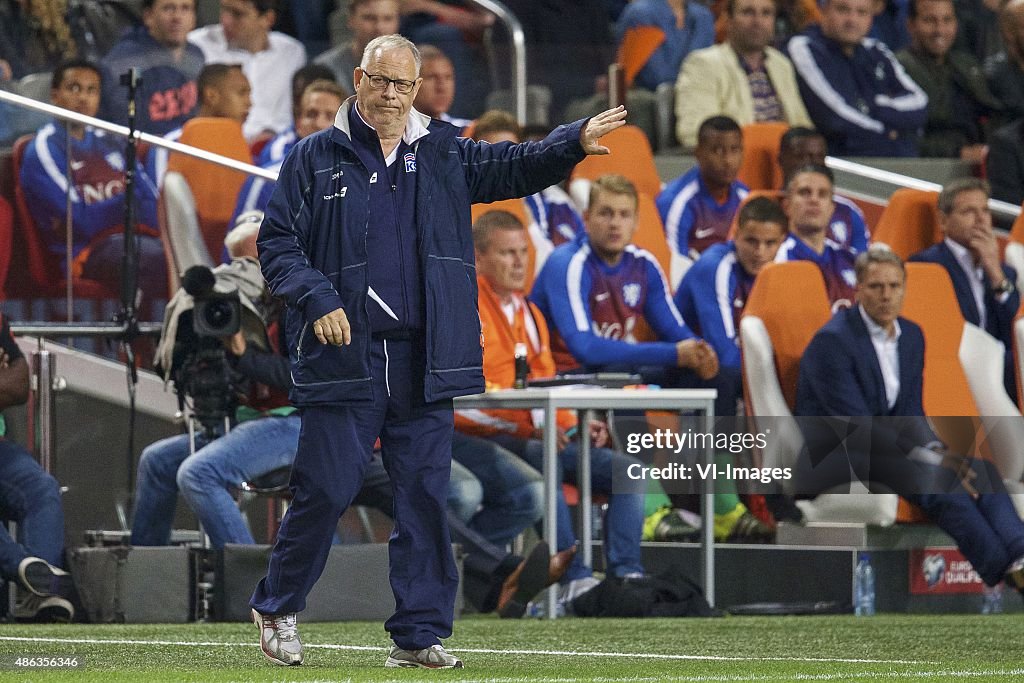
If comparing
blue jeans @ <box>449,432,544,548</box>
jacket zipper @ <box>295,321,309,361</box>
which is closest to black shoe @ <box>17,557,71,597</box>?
blue jeans @ <box>449,432,544,548</box>

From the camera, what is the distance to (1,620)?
23.8ft

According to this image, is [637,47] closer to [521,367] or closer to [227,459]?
[521,367]

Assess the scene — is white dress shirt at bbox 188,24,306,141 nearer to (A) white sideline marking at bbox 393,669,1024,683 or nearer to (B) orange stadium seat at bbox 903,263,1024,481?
(B) orange stadium seat at bbox 903,263,1024,481

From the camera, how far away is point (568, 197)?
10.4 m

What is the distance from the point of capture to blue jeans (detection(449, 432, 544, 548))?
788cm

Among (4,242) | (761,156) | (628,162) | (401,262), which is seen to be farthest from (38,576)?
(761,156)

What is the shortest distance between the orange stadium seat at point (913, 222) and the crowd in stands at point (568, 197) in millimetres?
73

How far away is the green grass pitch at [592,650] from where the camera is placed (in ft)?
15.9

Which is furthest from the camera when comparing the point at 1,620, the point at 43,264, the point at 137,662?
the point at 43,264

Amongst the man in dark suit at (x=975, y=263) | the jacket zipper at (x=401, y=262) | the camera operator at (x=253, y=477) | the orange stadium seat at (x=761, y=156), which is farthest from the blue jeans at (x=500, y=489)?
the orange stadium seat at (x=761, y=156)

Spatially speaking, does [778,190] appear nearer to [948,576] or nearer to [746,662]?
[948,576]

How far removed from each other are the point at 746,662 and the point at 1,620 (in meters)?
3.13

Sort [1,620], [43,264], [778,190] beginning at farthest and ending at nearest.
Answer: [778,190] < [43,264] < [1,620]

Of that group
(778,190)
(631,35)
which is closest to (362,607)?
(778,190)
